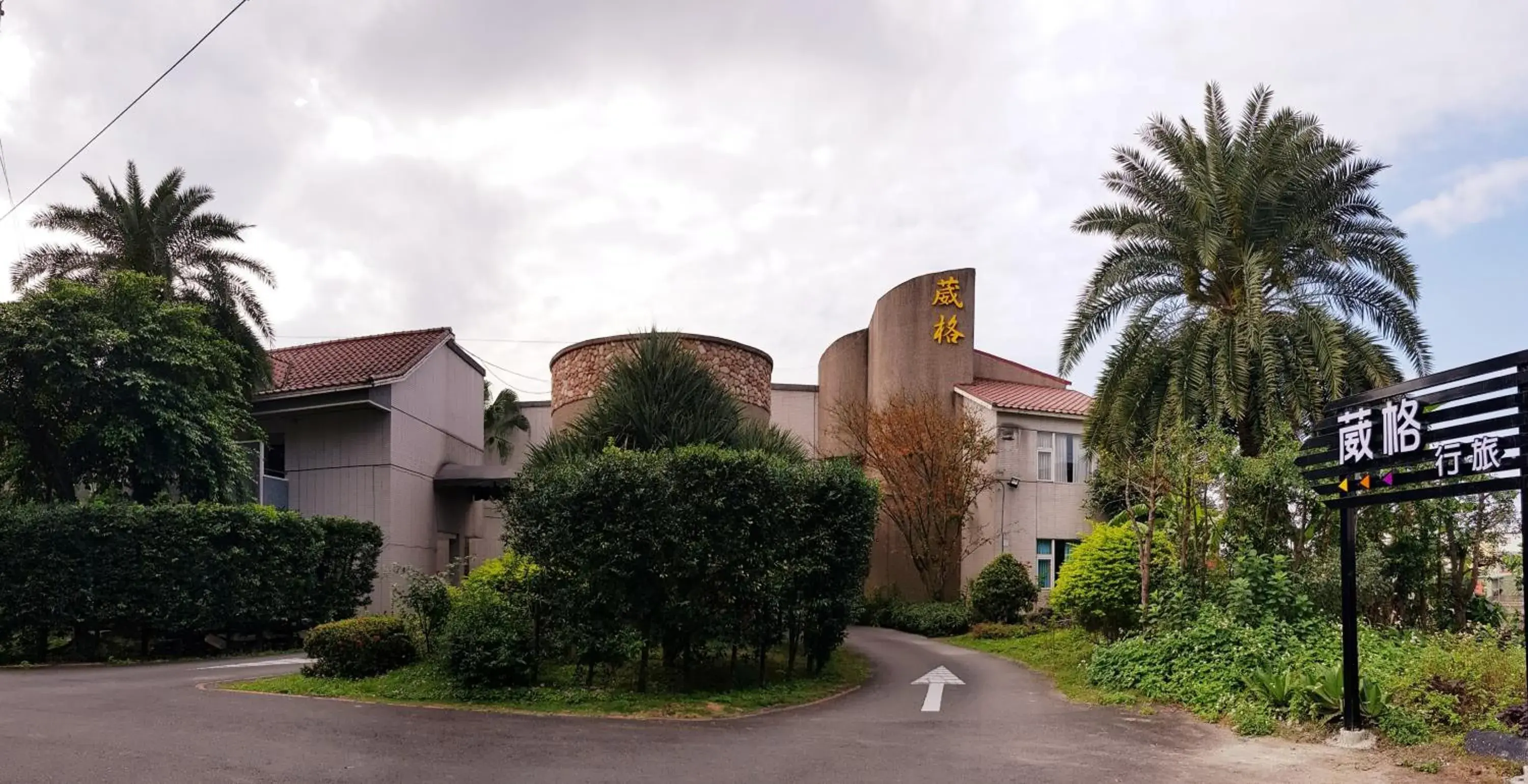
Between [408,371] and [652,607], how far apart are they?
15.1 metres

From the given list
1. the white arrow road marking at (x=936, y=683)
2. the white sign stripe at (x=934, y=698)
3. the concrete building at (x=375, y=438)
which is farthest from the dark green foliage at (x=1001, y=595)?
the concrete building at (x=375, y=438)

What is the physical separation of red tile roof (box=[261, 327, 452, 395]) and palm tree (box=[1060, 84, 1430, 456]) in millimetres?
15423

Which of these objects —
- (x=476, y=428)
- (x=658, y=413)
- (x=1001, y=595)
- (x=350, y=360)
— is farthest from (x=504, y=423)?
(x=658, y=413)

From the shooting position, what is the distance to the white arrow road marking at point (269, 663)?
16984mm

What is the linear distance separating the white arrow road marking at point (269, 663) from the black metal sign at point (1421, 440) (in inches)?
569

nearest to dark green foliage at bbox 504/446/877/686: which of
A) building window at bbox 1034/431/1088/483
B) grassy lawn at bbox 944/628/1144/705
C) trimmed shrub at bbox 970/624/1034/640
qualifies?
grassy lawn at bbox 944/628/1144/705

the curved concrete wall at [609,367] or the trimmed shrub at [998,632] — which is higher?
the curved concrete wall at [609,367]

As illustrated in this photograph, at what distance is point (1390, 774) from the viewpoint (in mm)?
8477

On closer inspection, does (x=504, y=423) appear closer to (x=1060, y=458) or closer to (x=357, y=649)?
(x=1060, y=458)

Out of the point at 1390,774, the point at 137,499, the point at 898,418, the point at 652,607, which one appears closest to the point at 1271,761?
the point at 1390,774

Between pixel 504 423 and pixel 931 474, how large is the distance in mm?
19093

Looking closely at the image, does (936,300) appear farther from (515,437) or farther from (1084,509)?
(515,437)

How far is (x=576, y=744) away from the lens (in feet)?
32.3

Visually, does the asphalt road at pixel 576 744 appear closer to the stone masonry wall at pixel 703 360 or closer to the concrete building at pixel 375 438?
the stone masonry wall at pixel 703 360
